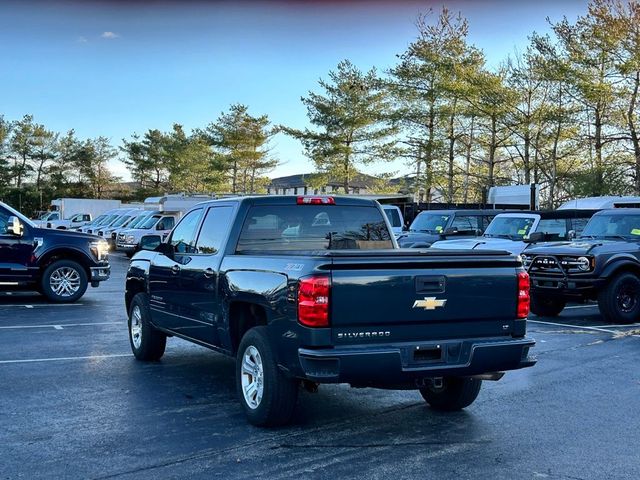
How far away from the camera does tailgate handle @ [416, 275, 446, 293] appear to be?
5.27 m

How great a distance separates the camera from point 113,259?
27688 millimetres

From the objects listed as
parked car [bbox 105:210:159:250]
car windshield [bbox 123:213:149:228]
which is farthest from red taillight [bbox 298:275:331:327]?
car windshield [bbox 123:213:149:228]

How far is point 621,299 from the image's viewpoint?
12016 millimetres

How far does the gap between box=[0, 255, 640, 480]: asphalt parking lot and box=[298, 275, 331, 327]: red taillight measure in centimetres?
93

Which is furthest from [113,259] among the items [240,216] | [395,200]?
[240,216]

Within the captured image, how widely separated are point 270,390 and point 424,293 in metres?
1.36

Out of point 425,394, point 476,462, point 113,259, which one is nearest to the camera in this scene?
point 476,462

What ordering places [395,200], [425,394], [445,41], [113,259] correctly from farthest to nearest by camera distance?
[445,41] < [395,200] < [113,259] < [425,394]

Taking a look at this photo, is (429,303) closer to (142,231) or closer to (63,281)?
(63,281)

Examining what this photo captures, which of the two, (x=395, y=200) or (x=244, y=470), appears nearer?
(x=244, y=470)

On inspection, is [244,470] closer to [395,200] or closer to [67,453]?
[67,453]

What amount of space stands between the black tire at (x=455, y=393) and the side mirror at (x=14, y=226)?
961 cm

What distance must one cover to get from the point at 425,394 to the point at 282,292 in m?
2.00

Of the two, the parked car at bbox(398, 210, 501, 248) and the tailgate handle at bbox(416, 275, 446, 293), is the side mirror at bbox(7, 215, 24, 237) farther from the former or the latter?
the tailgate handle at bbox(416, 275, 446, 293)
